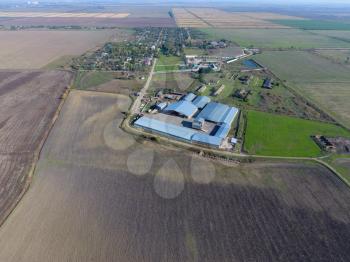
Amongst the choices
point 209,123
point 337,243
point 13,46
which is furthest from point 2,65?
point 337,243

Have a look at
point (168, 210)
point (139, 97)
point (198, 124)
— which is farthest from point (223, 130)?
point (139, 97)

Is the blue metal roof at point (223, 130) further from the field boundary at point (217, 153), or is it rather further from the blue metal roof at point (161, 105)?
the blue metal roof at point (161, 105)

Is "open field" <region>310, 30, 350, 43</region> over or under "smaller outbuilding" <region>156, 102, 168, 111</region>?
under

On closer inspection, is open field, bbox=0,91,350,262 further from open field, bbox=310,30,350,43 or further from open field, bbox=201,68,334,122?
open field, bbox=310,30,350,43

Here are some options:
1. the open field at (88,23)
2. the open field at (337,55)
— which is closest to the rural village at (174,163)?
the open field at (337,55)

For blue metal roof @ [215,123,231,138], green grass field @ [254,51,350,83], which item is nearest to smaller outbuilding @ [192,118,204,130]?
blue metal roof @ [215,123,231,138]
